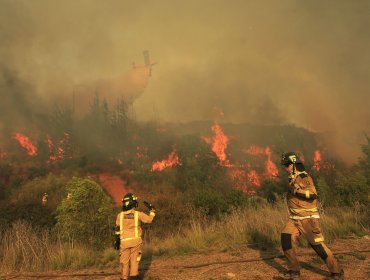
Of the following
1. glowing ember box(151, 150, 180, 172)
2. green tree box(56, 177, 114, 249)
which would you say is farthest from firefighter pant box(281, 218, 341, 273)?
glowing ember box(151, 150, 180, 172)

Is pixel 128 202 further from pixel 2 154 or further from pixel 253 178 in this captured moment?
pixel 2 154

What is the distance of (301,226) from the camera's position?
662cm

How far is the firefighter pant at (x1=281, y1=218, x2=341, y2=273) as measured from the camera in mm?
6238

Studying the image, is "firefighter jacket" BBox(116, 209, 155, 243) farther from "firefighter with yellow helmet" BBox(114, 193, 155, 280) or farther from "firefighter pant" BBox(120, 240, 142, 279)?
"firefighter pant" BBox(120, 240, 142, 279)

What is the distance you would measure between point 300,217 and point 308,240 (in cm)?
49

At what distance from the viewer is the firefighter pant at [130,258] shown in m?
6.92

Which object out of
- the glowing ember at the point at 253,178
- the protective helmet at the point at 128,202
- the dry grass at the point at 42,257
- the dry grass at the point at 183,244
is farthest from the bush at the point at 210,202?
the glowing ember at the point at 253,178

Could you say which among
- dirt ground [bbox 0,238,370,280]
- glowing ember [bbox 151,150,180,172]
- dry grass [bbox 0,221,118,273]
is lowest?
dirt ground [bbox 0,238,370,280]

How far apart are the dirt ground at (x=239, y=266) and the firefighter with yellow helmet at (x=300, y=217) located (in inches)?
25.9

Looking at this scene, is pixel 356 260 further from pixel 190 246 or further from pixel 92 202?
pixel 92 202

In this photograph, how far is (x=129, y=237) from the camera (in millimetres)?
6957

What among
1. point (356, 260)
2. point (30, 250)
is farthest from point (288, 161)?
point (30, 250)

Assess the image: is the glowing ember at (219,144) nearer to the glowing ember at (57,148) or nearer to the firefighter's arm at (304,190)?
the glowing ember at (57,148)

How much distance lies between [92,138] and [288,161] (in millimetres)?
160007
